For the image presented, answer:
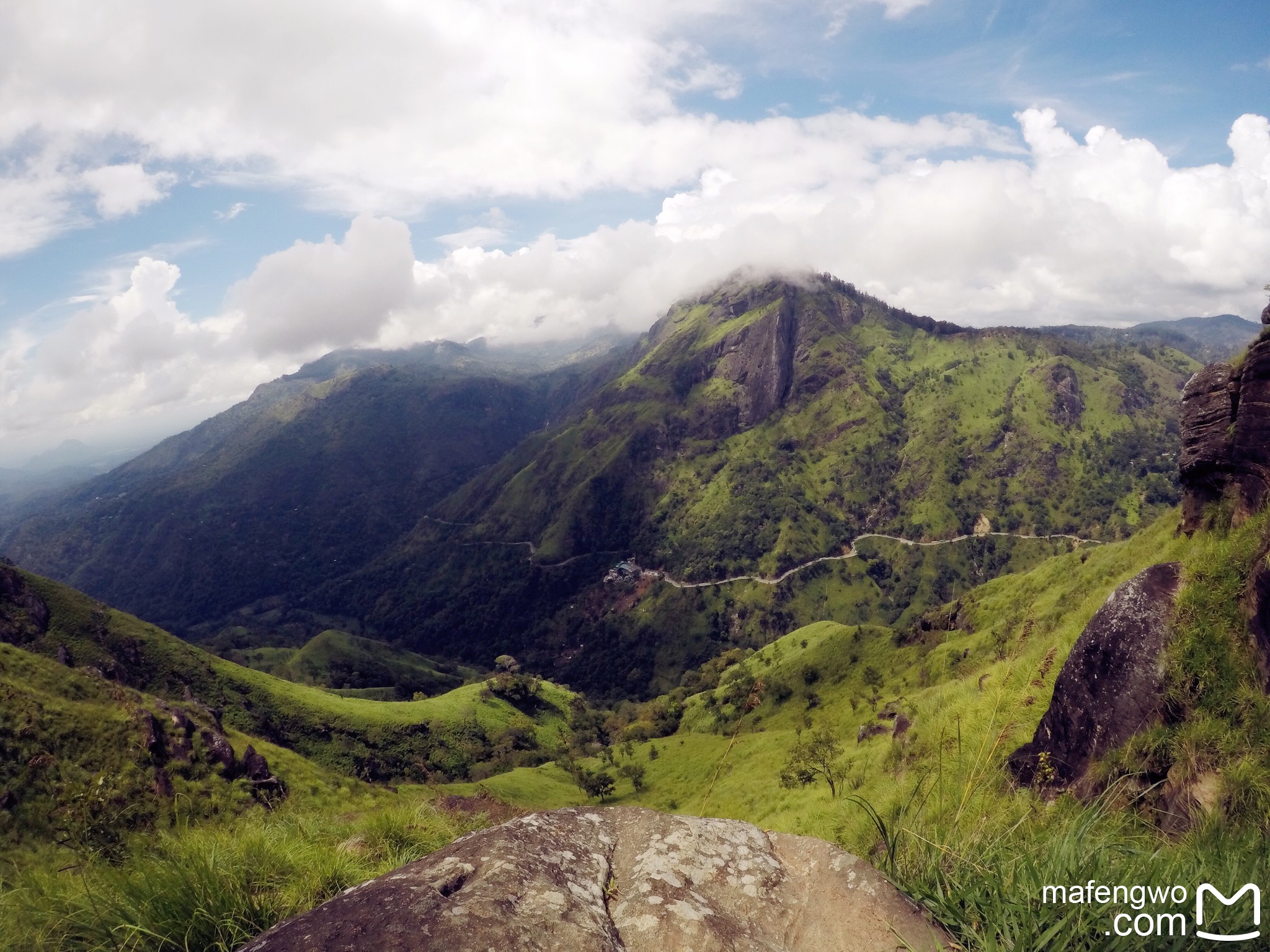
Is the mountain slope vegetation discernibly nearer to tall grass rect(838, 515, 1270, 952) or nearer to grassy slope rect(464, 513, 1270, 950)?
grassy slope rect(464, 513, 1270, 950)

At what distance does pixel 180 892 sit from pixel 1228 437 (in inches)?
944

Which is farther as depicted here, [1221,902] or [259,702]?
[259,702]

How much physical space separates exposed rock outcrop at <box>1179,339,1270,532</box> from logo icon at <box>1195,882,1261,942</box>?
51.2 feet

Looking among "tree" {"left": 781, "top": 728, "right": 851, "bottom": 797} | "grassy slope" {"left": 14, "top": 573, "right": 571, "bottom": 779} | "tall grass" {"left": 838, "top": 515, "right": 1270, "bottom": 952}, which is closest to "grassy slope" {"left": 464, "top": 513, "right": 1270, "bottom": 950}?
"tall grass" {"left": 838, "top": 515, "right": 1270, "bottom": 952}

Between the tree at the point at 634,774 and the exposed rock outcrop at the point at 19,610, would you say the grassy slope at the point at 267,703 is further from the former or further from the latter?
the tree at the point at 634,774

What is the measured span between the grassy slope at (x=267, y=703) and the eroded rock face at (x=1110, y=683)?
327 ft

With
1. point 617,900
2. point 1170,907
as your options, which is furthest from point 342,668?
point 1170,907

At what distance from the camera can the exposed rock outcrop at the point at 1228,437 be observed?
15.2 metres

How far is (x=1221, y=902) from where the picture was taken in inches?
130

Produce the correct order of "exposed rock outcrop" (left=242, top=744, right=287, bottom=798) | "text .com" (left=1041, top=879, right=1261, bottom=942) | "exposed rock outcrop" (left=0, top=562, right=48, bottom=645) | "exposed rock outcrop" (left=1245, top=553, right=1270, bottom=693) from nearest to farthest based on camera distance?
"text .com" (left=1041, top=879, right=1261, bottom=942), "exposed rock outcrop" (left=1245, top=553, right=1270, bottom=693), "exposed rock outcrop" (left=242, top=744, right=287, bottom=798), "exposed rock outcrop" (left=0, top=562, right=48, bottom=645)

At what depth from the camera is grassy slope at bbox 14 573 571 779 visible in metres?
86.4

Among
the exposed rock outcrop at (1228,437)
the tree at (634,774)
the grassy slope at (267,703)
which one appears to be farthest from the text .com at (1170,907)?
the grassy slope at (267,703)

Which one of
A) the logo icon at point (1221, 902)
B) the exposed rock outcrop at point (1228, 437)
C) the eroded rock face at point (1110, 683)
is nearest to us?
the logo icon at point (1221, 902)

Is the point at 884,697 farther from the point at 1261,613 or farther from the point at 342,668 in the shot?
the point at 342,668
